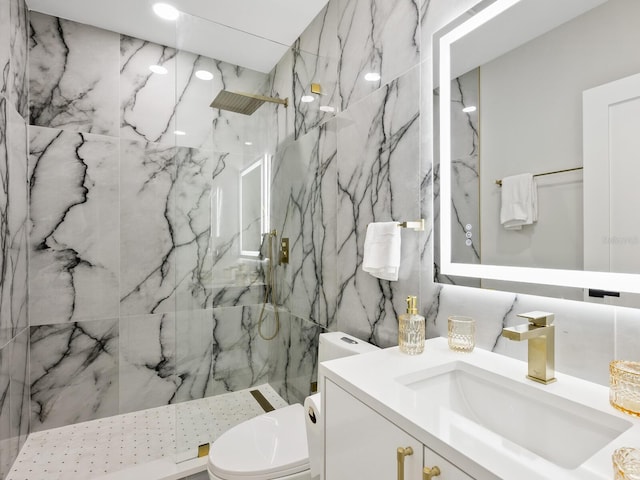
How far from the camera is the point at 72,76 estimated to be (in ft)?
7.04

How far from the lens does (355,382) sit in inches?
32.3

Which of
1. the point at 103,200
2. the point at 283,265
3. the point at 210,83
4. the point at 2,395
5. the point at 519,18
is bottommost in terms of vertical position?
the point at 2,395

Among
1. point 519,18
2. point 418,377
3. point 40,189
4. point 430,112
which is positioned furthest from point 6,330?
point 519,18

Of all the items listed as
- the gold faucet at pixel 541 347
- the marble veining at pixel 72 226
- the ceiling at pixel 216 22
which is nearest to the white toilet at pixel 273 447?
the gold faucet at pixel 541 347

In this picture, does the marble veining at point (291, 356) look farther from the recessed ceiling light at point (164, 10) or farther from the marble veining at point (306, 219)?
the recessed ceiling light at point (164, 10)

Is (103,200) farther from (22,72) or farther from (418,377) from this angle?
(418,377)

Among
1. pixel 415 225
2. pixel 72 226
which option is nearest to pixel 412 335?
pixel 415 225

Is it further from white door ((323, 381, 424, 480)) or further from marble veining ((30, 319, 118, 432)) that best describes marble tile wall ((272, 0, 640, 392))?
marble veining ((30, 319, 118, 432))

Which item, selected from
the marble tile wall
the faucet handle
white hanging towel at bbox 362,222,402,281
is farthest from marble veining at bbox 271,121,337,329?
the faucet handle

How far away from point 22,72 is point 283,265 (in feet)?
6.12

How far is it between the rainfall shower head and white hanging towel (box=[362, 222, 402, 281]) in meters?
0.97

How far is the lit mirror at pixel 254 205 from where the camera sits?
1.78 metres

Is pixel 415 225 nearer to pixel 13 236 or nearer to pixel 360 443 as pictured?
pixel 360 443

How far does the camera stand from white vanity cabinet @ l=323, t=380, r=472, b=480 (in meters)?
0.62
